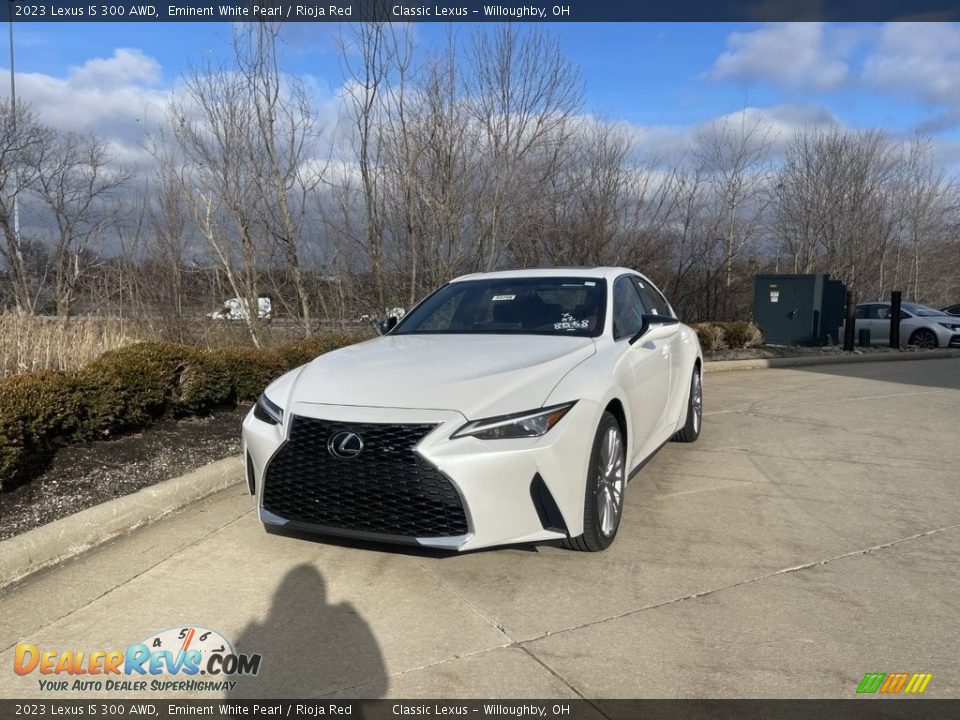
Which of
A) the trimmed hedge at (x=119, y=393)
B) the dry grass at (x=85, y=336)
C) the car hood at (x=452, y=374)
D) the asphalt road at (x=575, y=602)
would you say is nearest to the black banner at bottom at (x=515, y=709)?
the asphalt road at (x=575, y=602)

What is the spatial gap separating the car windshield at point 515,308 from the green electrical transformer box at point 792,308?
48.0ft

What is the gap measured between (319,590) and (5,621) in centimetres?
138

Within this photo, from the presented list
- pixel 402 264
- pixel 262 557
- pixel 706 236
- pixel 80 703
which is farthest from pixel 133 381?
pixel 706 236

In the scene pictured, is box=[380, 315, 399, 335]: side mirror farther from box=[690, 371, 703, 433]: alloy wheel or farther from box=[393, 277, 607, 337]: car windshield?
box=[690, 371, 703, 433]: alloy wheel

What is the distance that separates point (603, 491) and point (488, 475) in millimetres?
917

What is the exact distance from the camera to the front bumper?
3.42m

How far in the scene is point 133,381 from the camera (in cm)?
609

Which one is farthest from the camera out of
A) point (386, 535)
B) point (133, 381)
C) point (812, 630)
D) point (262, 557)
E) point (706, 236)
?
point (706, 236)

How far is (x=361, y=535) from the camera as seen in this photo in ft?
11.6

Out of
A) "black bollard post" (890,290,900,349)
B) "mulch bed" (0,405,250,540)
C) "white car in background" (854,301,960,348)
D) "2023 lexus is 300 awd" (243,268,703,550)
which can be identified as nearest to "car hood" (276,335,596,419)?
"2023 lexus is 300 awd" (243,268,703,550)

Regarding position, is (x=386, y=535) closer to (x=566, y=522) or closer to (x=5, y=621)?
(x=566, y=522)

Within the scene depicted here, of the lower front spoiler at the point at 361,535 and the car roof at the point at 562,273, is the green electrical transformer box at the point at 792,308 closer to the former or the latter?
the car roof at the point at 562,273

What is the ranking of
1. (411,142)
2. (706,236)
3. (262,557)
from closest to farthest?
1. (262,557)
2. (411,142)
3. (706,236)

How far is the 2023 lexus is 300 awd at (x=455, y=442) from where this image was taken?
345 centimetres
